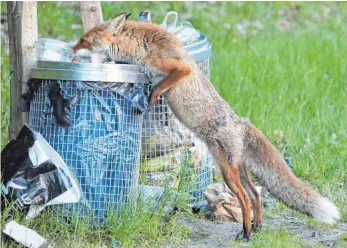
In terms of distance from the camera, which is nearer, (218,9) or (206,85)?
(206,85)

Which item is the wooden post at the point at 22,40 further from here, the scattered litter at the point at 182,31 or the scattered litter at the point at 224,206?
the scattered litter at the point at 224,206

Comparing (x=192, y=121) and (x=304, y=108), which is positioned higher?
(x=192, y=121)

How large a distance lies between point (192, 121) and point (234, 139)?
31 centimetres

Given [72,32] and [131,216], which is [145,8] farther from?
[131,216]

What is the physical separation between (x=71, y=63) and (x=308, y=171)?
2623mm

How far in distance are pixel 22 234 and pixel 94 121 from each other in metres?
0.92

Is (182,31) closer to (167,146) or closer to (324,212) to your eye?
(167,146)

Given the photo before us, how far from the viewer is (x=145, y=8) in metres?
11.3

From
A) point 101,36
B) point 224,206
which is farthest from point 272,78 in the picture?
point 101,36

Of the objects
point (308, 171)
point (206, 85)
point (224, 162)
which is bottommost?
point (308, 171)

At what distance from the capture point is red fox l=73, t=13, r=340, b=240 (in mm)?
5527

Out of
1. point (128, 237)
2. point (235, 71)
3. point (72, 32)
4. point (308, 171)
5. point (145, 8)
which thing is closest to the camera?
point (128, 237)

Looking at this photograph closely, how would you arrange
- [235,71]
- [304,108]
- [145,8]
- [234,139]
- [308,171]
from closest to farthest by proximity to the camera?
[234,139]
[308,171]
[304,108]
[235,71]
[145,8]

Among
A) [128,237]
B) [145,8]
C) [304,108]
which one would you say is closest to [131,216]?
[128,237]
